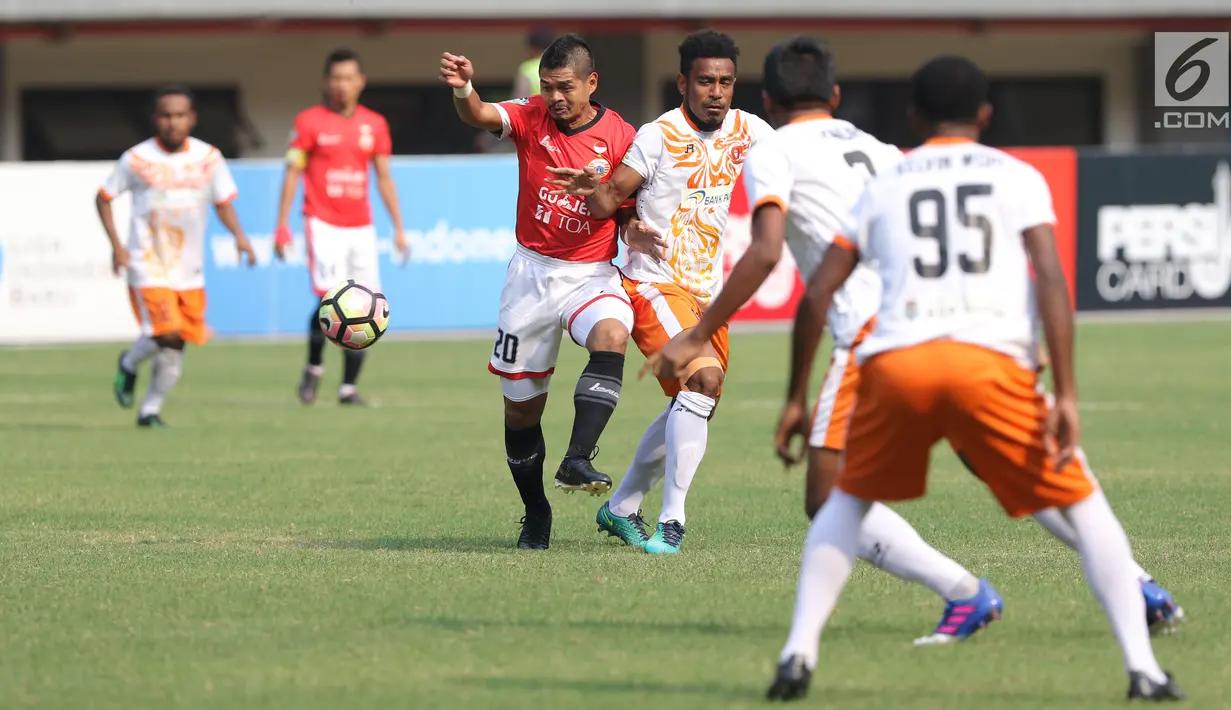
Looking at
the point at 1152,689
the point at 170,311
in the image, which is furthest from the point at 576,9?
the point at 1152,689

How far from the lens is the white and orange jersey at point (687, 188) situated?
824cm

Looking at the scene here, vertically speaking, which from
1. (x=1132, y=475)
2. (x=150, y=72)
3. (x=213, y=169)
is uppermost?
(x=150, y=72)

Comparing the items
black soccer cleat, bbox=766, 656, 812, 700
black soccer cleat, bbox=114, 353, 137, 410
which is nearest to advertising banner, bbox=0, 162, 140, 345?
black soccer cleat, bbox=114, 353, 137, 410

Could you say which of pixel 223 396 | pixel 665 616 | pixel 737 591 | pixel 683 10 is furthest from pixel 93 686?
pixel 683 10

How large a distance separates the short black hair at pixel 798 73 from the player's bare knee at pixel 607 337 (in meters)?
2.04

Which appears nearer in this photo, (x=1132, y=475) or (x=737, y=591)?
(x=737, y=591)

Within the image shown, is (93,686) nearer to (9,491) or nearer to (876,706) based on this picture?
(876,706)

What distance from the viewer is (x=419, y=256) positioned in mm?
21438

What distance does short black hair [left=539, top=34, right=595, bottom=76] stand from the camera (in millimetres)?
8180

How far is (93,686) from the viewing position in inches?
221

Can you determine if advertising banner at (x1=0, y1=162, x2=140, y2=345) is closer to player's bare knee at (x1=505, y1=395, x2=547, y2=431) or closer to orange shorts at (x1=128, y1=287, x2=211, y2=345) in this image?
orange shorts at (x1=128, y1=287, x2=211, y2=345)

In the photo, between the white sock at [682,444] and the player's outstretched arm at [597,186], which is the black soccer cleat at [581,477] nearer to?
the white sock at [682,444]

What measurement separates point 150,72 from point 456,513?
22104 millimetres

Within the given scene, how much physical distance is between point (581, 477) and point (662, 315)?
0.96 metres
